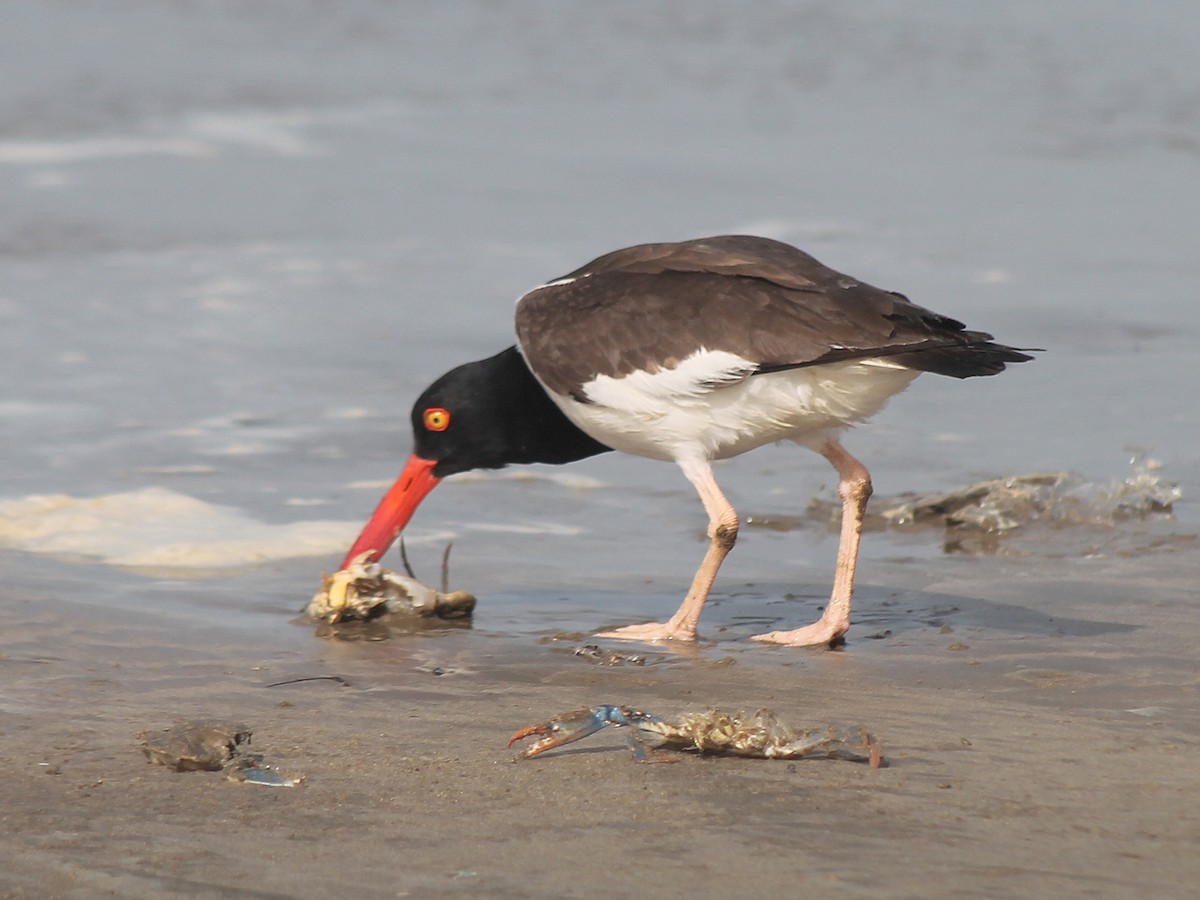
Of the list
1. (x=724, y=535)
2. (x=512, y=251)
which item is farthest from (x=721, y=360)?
(x=512, y=251)

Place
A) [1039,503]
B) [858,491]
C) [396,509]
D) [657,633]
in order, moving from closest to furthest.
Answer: [657,633] < [858,491] < [396,509] < [1039,503]

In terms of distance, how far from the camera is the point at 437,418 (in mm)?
6461

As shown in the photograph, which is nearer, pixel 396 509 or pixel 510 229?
pixel 396 509

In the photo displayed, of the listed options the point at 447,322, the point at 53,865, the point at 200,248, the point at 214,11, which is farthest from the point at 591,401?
the point at 214,11

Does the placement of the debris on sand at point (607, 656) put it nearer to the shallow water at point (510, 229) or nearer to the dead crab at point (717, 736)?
the shallow water at point (510, 229)

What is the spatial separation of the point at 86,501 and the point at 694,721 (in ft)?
12.6

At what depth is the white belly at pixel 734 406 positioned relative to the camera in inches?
217

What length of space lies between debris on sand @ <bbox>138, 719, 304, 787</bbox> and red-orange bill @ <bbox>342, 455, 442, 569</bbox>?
234 centimetres

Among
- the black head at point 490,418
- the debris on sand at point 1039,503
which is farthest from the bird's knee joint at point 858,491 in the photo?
the black head at point 490,418

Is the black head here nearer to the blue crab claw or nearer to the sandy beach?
the sandy beach

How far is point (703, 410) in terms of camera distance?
565 centimetres

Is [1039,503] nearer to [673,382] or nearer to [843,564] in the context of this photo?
[843,564]

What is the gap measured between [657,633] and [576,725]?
1.64 metres

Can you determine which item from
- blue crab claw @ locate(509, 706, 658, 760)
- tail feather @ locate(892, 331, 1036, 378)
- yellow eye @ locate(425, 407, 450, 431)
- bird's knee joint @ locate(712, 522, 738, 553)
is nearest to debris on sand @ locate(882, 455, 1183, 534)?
bird's knee joint @ locate(712, 522, 738, 553)
